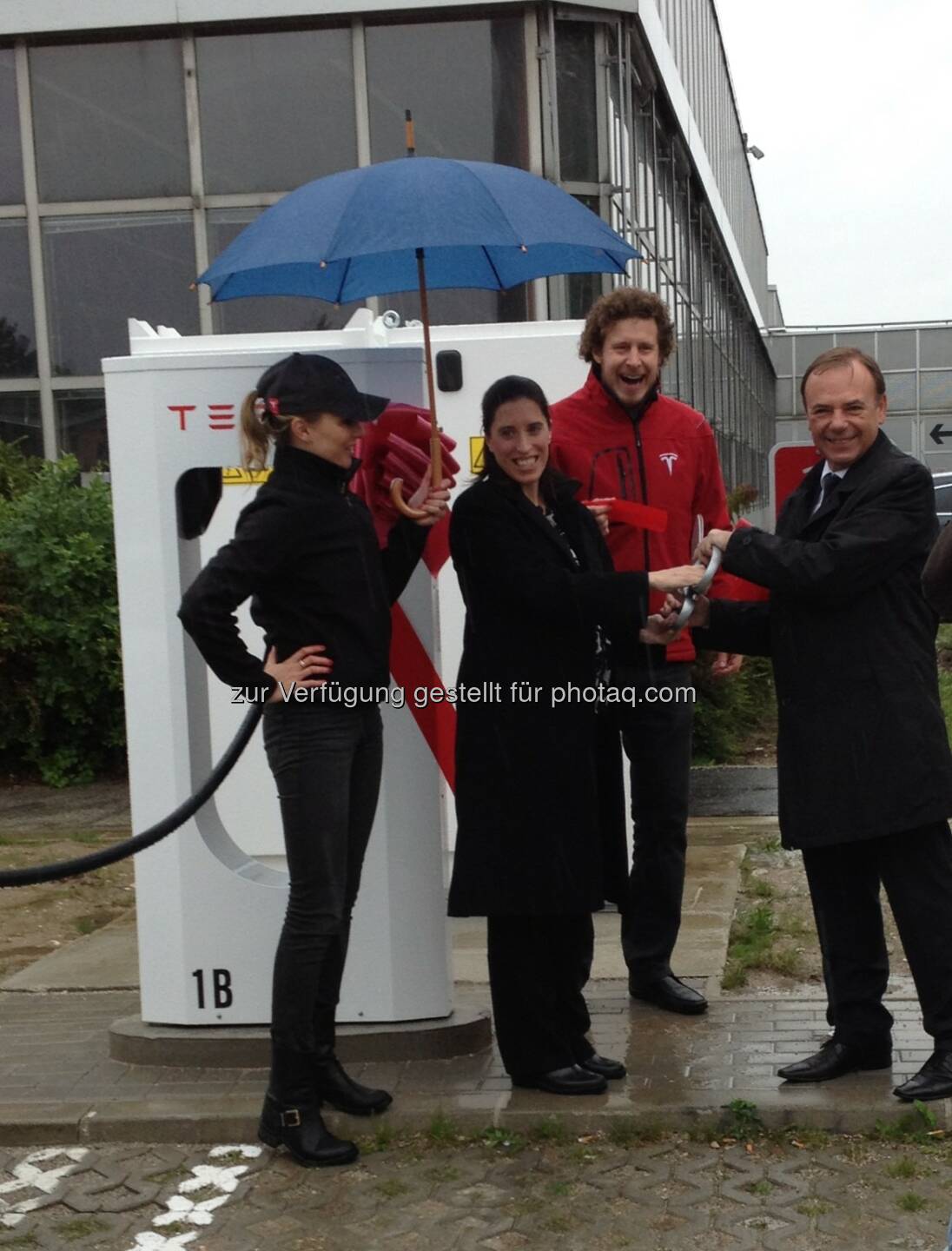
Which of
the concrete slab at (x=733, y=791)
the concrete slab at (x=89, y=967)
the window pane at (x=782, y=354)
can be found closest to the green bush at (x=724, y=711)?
the concrete slab at (x=733, y=791)

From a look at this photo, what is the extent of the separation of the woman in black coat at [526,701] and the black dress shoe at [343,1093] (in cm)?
42

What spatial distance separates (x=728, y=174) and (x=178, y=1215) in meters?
33.0

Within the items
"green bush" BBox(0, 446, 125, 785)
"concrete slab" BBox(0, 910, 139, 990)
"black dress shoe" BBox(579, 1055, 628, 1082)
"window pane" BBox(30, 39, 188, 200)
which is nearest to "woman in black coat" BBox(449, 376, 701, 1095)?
"black dress shoe" BBox(579, 1055, 628, 1082)

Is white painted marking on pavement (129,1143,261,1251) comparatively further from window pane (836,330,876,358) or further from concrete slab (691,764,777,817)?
window pane (836,330,876,358)

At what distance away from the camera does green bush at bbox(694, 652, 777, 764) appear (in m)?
9.77

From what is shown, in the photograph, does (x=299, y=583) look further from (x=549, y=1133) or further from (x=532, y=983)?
(x=549, y=1133)

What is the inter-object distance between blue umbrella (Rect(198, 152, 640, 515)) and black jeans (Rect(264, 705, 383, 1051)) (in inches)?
23.9

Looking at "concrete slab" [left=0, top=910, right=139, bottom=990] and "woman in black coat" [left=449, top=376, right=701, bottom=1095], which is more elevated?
"woman in black coat" [left=449, top=376, right=701, bottom=1095]

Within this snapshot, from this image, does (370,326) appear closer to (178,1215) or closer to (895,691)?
(895,691)

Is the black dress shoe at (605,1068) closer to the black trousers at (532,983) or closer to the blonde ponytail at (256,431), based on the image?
the black trousers at (532,983)

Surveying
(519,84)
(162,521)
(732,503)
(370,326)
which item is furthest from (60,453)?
(162,521)

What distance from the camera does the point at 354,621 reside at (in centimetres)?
399

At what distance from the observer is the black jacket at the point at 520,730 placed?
4.16 meters

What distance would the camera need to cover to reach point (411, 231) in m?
3.95
